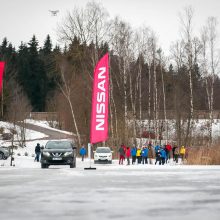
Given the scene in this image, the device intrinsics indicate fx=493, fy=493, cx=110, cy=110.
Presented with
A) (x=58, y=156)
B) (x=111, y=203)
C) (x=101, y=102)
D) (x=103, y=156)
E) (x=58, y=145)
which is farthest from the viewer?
(x=103, y=156)

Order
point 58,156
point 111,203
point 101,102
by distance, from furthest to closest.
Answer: point 58,156 < point 101,102 < point 111,203

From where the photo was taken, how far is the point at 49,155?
2447cm

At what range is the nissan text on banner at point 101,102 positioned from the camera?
23.0 metres

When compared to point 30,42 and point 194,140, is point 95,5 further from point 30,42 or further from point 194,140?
point 30,42

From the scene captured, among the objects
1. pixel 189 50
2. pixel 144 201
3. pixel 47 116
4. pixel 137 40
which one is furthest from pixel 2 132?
pixel 144 201

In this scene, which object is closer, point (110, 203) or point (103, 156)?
point (110, 203)

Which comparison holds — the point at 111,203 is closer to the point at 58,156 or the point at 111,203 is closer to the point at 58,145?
the point at 58,156

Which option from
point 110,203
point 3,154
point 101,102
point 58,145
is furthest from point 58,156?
point 3,154

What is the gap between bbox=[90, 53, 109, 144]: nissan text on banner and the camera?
2303cm

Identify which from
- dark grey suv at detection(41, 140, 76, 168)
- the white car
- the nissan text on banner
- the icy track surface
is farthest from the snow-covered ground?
the white car

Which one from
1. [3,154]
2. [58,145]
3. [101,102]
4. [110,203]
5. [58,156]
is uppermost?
[101,102]

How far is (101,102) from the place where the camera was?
23.2 metres

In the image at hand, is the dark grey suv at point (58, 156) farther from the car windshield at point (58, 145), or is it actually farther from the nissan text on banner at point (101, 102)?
the nissan text on banner at point (101, 102)

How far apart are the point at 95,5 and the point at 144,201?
3563 centimetres
